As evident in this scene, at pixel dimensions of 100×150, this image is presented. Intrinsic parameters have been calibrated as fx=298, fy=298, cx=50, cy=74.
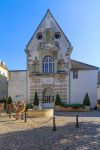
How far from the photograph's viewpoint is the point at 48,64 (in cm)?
3984

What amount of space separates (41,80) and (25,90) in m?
2.57

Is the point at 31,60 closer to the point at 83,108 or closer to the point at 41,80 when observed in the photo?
the point at 41,80

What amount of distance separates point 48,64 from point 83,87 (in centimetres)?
557

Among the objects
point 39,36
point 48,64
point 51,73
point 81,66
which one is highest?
point 39,36

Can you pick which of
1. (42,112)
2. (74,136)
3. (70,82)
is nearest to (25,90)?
(70,82)

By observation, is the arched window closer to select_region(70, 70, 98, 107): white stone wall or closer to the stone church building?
the stone church building

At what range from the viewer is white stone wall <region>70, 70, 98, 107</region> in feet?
128

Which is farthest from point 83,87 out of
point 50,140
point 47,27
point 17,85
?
point 50,140

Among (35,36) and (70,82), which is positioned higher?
(35,36)

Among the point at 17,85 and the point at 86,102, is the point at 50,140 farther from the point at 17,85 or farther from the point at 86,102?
the point at 17,85

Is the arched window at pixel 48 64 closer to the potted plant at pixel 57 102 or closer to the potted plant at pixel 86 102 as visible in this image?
the potted plant at pixel 57 102

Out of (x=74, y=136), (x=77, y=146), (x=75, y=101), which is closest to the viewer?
(x=77, y=146)

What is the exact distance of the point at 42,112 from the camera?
2572 cm

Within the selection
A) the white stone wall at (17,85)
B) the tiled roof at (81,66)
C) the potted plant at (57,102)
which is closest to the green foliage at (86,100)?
the potted plant at (57,102)
